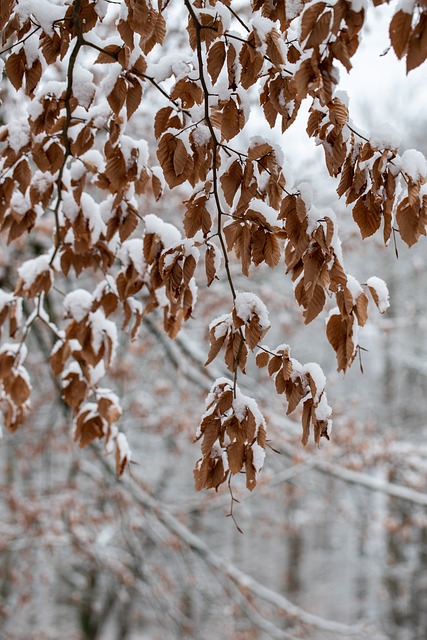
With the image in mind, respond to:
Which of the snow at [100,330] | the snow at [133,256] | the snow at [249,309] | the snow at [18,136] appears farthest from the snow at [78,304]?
the snow at [249,309]

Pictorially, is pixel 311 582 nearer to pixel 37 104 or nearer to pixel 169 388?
pixel 169 388

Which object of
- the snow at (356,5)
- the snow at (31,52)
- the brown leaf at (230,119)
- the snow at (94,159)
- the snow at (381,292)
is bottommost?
the snow at (381,292)

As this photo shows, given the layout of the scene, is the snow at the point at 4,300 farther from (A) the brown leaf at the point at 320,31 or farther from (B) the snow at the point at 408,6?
(B) the snow at the point at 408,6

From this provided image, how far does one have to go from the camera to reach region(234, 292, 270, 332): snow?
1602 mm

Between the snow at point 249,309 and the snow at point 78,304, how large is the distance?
81 centimetres

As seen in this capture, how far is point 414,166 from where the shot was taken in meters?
1.46

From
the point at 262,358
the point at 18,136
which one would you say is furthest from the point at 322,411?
the point at 18,136

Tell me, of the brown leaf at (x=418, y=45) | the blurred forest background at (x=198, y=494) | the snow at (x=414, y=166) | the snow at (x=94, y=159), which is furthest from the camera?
the blurred forest background at (x=198, y=494)

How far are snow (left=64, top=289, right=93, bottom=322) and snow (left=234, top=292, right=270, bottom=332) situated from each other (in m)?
0.81

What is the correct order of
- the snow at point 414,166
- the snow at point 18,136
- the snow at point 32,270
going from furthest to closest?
the snow at point 32,270 → the snow at point 18,136 → the snow at point 414,166

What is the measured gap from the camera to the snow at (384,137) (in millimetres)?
1476

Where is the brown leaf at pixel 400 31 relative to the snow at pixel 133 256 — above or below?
below

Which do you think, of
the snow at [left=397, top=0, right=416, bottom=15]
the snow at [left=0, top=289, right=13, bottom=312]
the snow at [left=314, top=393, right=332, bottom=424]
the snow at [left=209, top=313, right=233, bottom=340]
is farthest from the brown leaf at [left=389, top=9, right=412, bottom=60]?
the snow at [left=0, top=289, right=13, bottom=312]

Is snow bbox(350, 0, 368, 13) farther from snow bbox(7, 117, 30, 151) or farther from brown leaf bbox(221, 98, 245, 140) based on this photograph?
snow bbox(7, 117, 30, 151)
